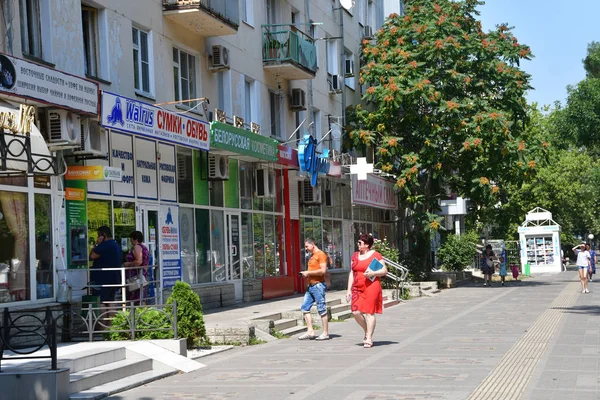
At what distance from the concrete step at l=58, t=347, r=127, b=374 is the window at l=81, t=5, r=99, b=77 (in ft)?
23.5

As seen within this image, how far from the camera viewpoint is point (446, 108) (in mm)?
33094

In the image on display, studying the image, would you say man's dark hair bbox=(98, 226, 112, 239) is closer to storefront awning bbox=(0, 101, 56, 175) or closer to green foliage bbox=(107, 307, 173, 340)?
green foliage bbox=(107, 307, 173, 340)

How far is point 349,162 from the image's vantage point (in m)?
34.7

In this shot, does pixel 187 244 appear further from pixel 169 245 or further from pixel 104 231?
pixel 104 231

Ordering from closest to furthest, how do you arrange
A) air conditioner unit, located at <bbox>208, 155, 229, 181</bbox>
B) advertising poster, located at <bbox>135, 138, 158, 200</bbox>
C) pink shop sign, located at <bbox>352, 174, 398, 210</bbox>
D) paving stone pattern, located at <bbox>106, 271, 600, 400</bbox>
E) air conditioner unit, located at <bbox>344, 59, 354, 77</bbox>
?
paving stone pattern, located at <bbox>106, 271, 600, 400</bbox>
advertising poster, located at <bbox>135, 138, 158, 200</bbox>
air conditioner unit, located at <bbox>208, 155, 229, 181</bbox>
pink shop sign, located at <bbox>352, 174, 398, 210</bbox>
air conditioner unit, located at <bbox>344, 59, 354, 77</bbox>

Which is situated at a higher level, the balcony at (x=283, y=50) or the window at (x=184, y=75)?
the balcony at (x=283, y=50)

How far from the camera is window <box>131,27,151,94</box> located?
1991cm

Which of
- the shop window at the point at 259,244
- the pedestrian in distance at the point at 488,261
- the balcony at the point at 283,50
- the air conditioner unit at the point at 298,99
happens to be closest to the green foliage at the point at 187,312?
the shop window at the point at 259,244

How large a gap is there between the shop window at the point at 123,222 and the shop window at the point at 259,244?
290 inches

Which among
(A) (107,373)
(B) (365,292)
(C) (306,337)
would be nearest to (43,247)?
(C) (306,337)

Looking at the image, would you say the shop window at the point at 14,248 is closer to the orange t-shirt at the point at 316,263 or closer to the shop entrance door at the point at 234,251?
the orange t-shirt at the point at 316,263

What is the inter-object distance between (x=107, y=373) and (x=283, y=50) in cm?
1725

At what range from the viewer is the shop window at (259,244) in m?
26.4

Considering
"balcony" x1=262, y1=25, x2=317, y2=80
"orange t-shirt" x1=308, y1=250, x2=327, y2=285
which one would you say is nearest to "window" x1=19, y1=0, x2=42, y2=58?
"orange t-shirt" x1=308, y1=250, x2=327, y2=285
